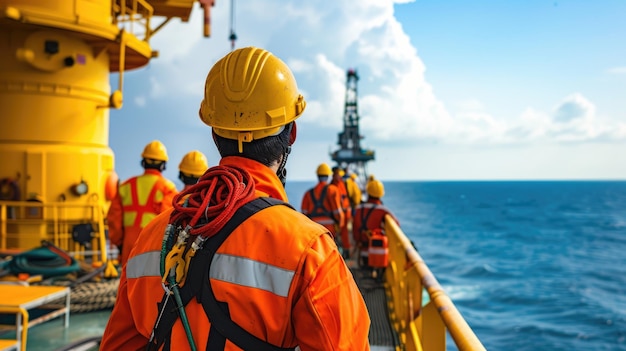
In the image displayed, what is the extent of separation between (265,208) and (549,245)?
134ft

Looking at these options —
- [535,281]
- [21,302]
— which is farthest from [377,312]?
[535,281]

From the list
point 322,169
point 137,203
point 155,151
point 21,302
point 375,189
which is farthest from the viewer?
point 322,169

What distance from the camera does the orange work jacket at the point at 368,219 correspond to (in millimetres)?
7309

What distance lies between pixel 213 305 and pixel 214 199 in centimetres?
31

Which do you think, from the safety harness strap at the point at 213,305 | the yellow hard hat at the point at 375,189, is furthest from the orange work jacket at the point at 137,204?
the safety harness strap at the point at 213,305

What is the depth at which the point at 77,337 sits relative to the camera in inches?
190

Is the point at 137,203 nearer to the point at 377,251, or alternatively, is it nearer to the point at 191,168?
the point at 191,168

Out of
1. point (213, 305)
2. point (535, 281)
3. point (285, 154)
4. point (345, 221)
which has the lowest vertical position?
point (535, 281)

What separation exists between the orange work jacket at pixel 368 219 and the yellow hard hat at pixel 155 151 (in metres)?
3.18

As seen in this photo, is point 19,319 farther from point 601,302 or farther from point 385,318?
point 601,302

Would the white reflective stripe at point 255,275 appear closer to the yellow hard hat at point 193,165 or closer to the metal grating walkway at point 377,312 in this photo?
the metal grating walkway at point 377,312

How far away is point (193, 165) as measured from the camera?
5.59 meters

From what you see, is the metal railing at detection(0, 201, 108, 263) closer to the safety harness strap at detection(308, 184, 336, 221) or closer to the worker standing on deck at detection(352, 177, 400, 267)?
the safety harness strap at detection(308, 184, 336, 221)

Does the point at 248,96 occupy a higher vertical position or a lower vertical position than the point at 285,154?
higher
